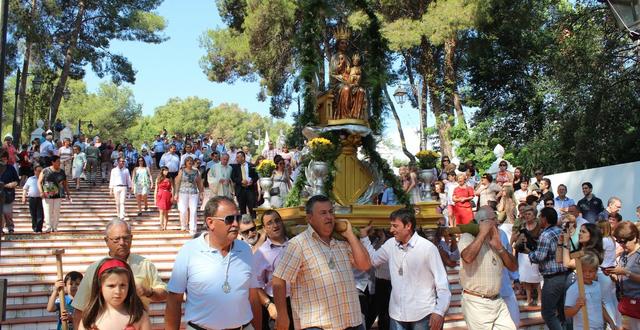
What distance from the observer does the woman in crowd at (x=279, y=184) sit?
12.7 meters

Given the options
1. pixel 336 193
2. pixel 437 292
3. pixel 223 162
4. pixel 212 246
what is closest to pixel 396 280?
pixel 437 292

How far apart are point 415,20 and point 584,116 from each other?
756cm

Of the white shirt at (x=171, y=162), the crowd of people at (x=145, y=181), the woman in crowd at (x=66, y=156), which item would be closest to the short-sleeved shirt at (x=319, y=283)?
the crowd of people at (x=145, y=181)

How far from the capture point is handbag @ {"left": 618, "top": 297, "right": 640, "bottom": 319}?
7.47 meters

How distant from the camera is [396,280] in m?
6.10

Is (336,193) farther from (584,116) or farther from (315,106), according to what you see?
(584,116)

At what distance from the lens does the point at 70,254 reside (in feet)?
42.3

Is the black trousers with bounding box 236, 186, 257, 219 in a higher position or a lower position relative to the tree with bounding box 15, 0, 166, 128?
lower

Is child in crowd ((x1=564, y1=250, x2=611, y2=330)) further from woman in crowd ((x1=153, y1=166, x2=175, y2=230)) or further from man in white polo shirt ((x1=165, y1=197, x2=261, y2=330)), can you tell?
woman in crowd ((x1=153, y1=166, x2=175, y2=230))

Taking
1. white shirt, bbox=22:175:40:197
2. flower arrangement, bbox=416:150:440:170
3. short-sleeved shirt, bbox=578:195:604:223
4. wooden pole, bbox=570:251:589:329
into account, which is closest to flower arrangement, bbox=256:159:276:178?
flower arrangement, bbox=416:150:440:170

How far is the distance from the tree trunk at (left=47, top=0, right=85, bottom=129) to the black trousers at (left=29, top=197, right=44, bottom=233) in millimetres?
17040

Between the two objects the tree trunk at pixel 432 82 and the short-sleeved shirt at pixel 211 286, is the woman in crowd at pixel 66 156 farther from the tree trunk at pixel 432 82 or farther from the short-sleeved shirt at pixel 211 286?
the short-sleeved shirt at pixel 211 286

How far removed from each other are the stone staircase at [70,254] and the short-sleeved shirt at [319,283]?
382 centimetres

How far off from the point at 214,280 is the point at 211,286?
5 cm
